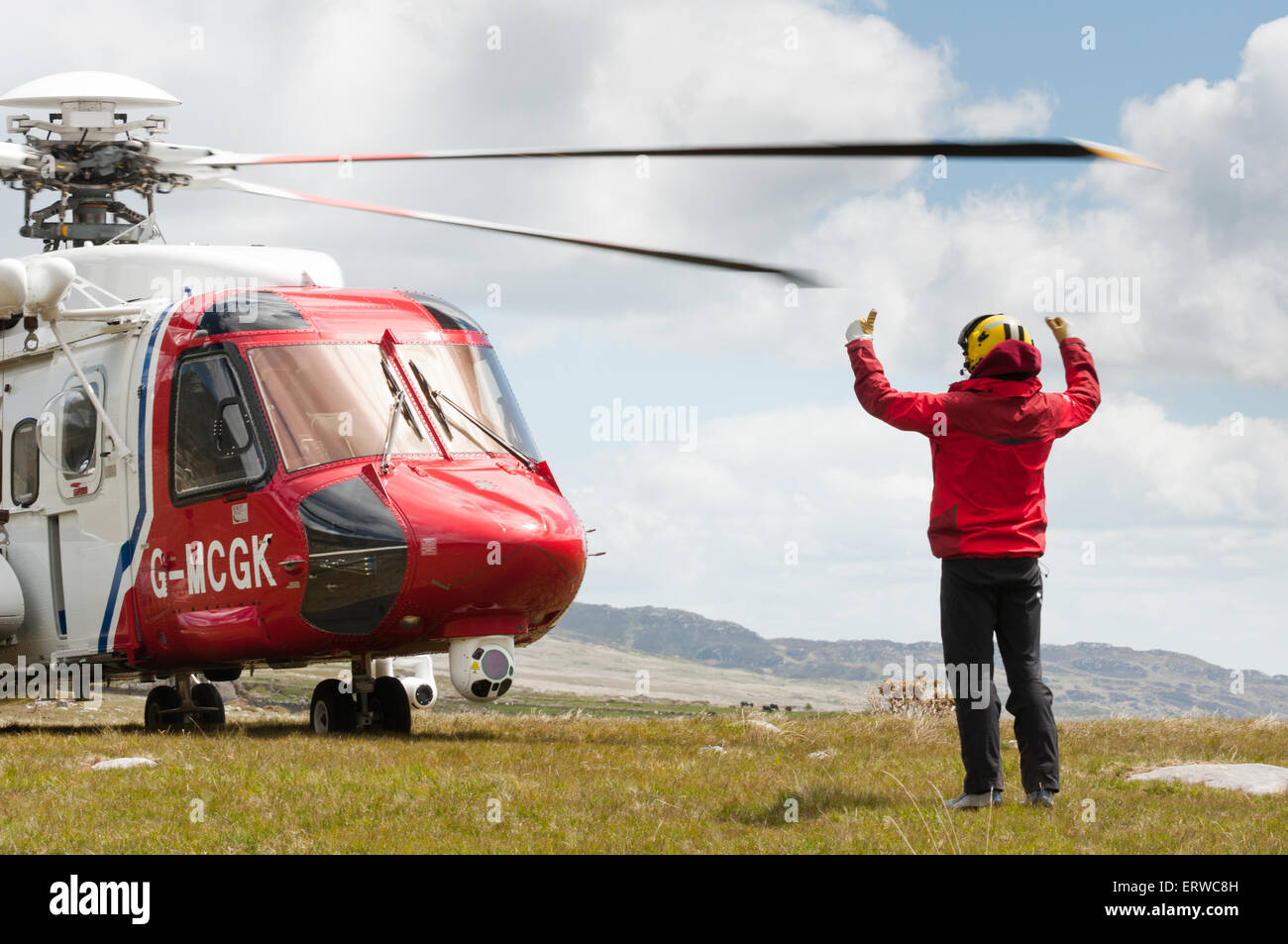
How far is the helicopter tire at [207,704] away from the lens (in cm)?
1554

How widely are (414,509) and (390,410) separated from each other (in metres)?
1.19

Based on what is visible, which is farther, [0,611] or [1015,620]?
[0,611]

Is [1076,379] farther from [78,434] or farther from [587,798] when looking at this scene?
[78,434]

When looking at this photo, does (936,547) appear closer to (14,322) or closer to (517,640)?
(517,640)

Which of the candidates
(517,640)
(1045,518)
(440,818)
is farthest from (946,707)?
(440,818)

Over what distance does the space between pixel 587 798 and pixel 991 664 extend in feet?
8.48

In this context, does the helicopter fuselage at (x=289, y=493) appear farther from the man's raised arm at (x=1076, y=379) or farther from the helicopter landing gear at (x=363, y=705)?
the man's raised arm at (x=1076, y=379)

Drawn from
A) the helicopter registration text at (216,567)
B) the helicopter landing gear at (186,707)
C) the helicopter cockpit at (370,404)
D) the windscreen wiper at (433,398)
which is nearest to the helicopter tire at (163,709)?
the helicopter landing gear at (186,707)

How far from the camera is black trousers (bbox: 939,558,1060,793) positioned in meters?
9.23

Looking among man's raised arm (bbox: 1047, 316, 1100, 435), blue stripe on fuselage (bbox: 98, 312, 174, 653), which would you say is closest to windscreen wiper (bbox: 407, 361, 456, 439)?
blue stripe on fuselage (bbox: 98, 312, 174, 653)

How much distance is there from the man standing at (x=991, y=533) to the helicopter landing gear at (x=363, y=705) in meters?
6.66

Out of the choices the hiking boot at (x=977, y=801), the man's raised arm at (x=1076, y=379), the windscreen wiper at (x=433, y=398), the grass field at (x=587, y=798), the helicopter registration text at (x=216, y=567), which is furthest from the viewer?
the windscreen wiper at (x=433, y=398)

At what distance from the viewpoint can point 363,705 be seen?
1465 cm
